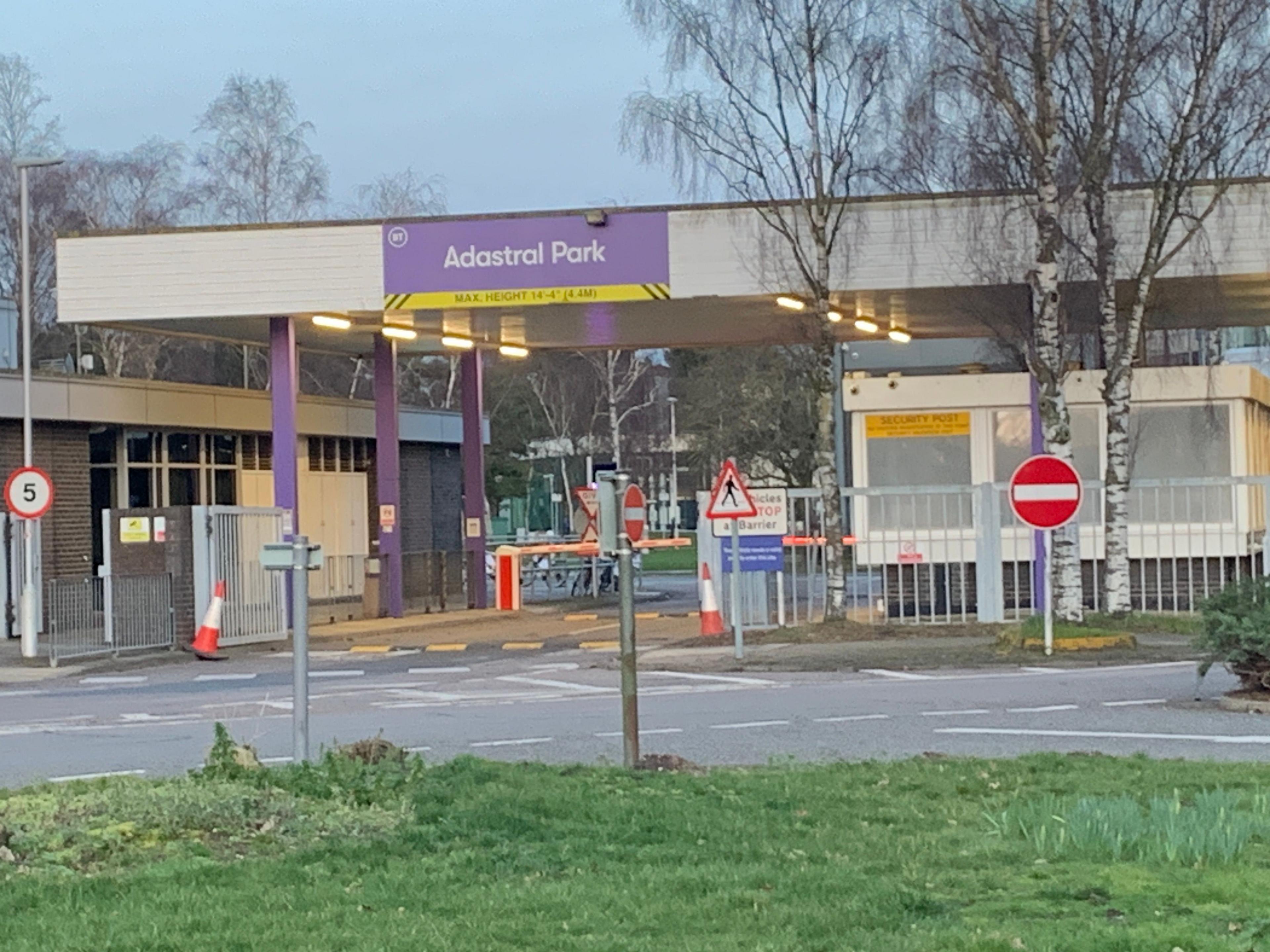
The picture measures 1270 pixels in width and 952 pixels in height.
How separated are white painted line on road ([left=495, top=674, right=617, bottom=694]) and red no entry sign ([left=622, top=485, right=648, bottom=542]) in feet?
25.1

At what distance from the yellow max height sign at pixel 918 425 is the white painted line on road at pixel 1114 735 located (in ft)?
48.3

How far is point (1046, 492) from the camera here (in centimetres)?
2084

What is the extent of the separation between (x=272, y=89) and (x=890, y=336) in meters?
32.0

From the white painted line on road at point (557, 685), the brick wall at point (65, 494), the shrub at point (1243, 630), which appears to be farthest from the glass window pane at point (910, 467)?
the brick wall at point (65, 494)

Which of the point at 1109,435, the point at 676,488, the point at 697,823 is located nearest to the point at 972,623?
the point at 1109,435

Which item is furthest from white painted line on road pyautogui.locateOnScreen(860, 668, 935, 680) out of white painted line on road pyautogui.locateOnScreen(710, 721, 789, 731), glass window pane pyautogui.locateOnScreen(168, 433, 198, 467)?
glass window pane pyautogui.locateOnScreen(168, 433, 198, 467)

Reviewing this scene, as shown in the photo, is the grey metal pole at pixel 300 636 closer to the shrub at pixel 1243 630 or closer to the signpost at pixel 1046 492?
the shrub at pixel 1243 630

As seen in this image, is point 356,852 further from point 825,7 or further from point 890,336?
point 890,336

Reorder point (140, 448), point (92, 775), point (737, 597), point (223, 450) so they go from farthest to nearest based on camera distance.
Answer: point (223, 450) < point (140, 448) < point (737, 597) < point (92, 775)

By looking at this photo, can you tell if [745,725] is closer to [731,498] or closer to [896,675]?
[896,675]

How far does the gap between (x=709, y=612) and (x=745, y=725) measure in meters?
11.7

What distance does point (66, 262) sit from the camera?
29312mm

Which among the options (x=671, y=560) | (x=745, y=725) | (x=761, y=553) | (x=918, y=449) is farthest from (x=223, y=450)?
(x=671, y=560)

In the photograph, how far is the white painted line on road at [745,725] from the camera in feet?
50.2
